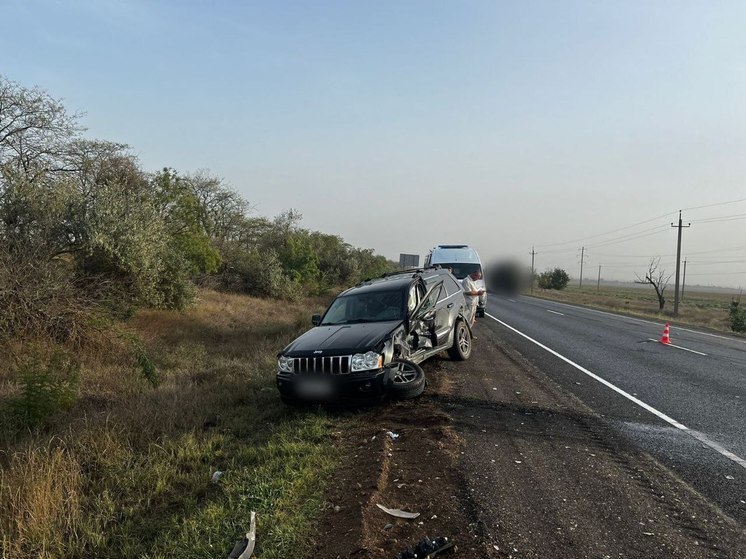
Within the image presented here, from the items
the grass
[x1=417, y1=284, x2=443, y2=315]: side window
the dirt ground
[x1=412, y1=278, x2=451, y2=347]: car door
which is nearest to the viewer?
the dirt ground

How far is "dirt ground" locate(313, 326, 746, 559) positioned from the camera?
3.15 metres

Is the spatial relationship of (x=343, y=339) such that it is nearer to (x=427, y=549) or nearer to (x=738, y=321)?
(x=427, y=549)

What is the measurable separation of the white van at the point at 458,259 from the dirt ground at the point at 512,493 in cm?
1132

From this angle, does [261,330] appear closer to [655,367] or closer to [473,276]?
[473,276]

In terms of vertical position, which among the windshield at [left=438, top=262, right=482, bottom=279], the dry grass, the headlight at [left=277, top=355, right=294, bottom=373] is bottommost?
the dry grass

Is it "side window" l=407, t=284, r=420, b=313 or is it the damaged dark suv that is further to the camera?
"side window" l=407, t=284, r=420, b=313

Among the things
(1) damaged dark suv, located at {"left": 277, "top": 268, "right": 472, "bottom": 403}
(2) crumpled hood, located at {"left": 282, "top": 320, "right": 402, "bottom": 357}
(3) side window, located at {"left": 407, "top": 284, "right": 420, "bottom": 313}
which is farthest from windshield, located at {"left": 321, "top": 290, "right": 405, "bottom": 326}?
(2) crumpled hood, located at {"left": 282, "top": 320, "right": 402, "bottom": 357}

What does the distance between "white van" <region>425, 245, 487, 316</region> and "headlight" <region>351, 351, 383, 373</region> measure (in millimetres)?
11306

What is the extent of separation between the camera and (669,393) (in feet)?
24.4

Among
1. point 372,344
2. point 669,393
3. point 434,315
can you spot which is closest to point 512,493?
point 372,344

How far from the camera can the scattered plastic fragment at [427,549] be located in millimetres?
2967

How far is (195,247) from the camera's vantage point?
22.0 m

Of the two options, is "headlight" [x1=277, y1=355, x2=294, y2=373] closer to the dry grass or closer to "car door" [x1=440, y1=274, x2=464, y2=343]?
"car door" [x1=440, y1=274, x2=464, y2=343]

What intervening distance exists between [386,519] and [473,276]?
47.2ft
